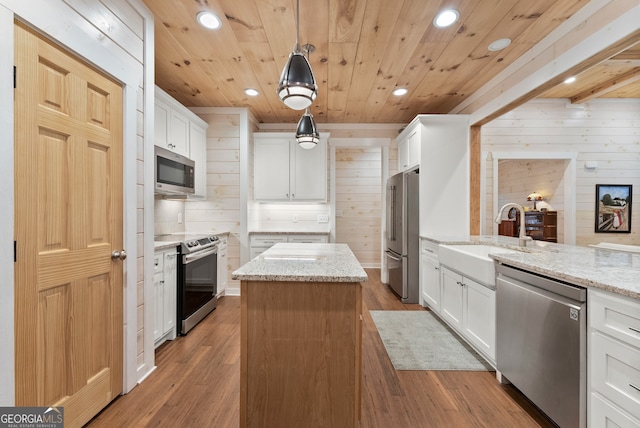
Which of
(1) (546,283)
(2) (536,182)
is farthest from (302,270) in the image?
(2) (536,182)

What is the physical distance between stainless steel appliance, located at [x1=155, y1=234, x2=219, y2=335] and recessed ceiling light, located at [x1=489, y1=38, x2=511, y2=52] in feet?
10.9

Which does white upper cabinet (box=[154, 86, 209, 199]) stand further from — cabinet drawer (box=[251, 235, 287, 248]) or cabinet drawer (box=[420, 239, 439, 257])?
cabinet drawer (box=[420, 239, 439, 257])

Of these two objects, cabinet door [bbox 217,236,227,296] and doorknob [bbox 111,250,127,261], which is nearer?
doorknob [bbox 111,250,127,261]

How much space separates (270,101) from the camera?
12.5 feet

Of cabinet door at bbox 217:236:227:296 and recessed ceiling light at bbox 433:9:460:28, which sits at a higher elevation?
recessed ceiling light at bbox 433:9:460:28

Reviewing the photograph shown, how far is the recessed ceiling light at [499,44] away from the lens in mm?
2398

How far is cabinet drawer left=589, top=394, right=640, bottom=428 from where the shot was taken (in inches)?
46.3

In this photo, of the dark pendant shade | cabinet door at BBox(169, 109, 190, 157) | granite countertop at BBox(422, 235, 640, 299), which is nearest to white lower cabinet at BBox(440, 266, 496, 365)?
granite countertop at BBox(422, 235, 640, 299)

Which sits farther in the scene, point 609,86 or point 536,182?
point 536,182

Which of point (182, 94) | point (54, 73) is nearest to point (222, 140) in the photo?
point (182, 94)

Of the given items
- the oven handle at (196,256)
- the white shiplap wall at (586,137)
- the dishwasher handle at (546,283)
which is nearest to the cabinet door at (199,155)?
the oven handle at (196,256)

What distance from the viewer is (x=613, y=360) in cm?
124

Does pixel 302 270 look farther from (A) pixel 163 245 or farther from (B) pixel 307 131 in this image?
(A) pixel 163 245

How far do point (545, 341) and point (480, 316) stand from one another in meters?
0.70
